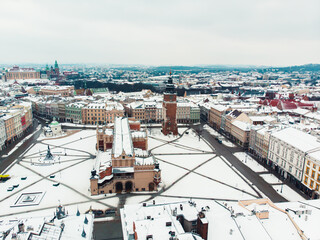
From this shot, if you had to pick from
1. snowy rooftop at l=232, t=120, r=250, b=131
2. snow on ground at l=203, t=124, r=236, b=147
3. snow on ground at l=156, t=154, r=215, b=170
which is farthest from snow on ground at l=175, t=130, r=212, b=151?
snowy rooftop at l=232, t=120, r=250, b=131

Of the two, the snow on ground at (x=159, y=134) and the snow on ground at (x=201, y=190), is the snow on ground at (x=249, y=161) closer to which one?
the snow on ground at (x=201, y=190)

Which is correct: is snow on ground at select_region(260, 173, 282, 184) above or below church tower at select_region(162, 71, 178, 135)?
below

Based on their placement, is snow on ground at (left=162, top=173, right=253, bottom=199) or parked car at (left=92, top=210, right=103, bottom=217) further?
snow on ground at (left=162, top=173, right=253, bottom=199)

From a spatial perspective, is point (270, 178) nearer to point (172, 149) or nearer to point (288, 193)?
point (288, 193)

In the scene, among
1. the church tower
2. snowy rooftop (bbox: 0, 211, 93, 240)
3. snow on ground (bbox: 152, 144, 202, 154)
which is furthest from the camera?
the church tower

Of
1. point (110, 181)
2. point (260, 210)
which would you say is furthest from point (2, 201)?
point (260, 210)

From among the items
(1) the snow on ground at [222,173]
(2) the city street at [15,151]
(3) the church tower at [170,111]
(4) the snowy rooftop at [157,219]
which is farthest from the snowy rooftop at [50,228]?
(3) the church tower at [170,111]

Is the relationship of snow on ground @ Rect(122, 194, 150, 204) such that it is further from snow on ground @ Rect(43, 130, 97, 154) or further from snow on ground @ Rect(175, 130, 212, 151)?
snow on ground @ Rect(175, 130, 212, 151)
